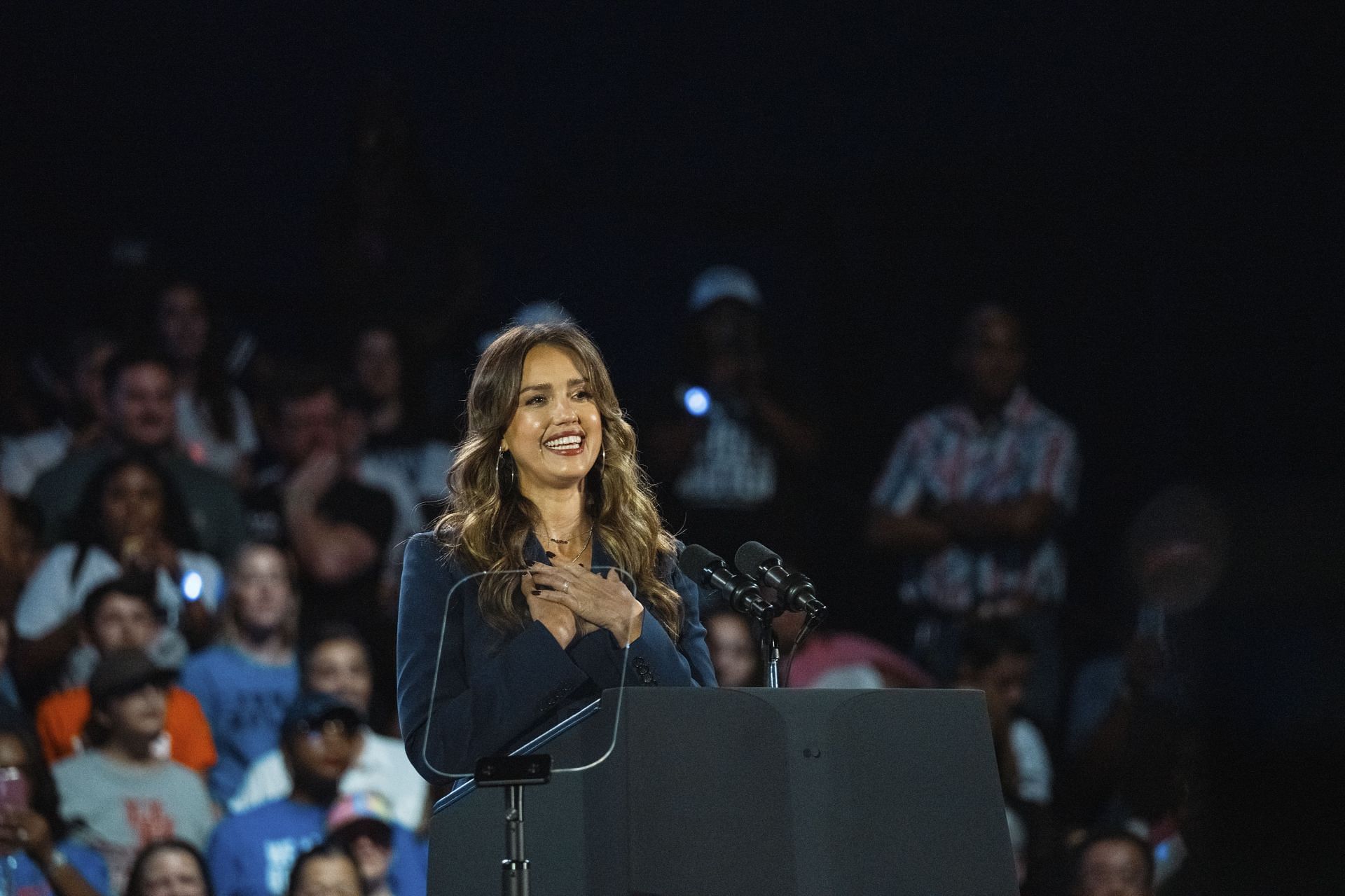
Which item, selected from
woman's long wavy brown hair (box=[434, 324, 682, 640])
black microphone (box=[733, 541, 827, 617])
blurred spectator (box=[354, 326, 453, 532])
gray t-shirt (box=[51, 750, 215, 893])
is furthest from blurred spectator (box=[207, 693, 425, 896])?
black microphone (box=[733, 541, 827, 617])

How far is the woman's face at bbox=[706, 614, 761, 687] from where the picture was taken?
4762 mm

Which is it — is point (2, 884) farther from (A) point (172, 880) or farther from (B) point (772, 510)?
(B) point (772, 510)

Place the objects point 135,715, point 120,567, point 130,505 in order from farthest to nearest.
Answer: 1. point 130,505
2. point 120,567
3. point 135,715

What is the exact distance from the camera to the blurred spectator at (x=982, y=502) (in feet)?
17.2

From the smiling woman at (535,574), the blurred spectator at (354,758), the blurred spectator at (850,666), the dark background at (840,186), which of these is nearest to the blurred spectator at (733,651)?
the blurred spectator at (850,666)

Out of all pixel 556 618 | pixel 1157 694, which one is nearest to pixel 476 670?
pixel 556 618

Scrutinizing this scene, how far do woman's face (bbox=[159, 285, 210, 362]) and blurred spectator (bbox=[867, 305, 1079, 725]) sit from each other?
2.29 meters

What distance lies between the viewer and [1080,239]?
6156 millimetres

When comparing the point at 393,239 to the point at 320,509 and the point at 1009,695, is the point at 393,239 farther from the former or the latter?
the point at 1009,695

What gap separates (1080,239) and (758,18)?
5.33ft

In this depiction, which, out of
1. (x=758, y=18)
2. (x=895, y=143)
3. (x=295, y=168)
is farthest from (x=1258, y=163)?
(x=295, y=168)

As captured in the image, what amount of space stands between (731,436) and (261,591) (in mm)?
1584

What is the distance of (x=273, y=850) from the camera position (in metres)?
4.12

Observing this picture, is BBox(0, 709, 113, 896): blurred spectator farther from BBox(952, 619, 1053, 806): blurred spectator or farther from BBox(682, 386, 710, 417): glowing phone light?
BBox(952, 619, 1053, 806): blurred spectator
